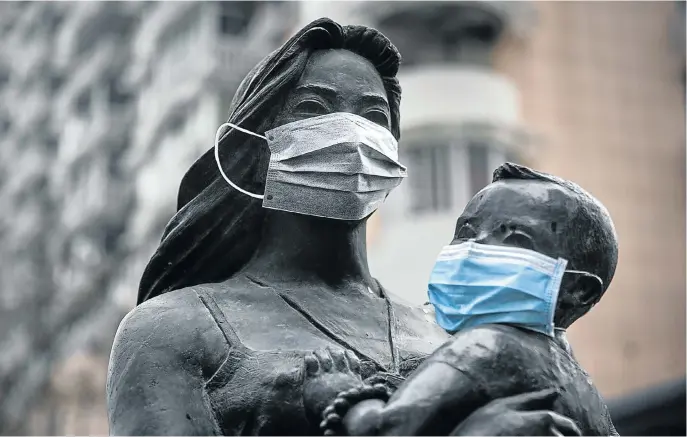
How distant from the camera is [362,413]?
4.09 m

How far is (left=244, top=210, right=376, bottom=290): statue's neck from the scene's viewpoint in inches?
197

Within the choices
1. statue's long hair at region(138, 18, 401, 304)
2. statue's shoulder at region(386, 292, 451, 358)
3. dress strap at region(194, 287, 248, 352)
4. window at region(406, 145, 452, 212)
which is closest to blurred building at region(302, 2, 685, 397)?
window at region(406, 145, 452, 212)

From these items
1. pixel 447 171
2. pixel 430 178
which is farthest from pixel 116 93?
pixel 447 171

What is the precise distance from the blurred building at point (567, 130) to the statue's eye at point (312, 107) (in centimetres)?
1862

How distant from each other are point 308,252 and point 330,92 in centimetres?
52

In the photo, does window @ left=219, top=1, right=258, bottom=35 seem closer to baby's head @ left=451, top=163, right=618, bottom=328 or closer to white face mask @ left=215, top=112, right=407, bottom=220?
white face mask @ left=215, top=112, right=407, bottom=220

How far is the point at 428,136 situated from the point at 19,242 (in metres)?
27.4

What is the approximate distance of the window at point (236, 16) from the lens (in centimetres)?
3344

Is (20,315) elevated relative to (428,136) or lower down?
lower down

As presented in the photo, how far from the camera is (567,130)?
86.3ft

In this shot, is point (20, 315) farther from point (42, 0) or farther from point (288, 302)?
point (288, 302)

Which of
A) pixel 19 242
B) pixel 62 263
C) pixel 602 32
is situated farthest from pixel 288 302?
pixel 19 242

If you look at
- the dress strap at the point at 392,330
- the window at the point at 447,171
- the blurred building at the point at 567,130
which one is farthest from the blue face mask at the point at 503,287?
the window at the point at 447,171

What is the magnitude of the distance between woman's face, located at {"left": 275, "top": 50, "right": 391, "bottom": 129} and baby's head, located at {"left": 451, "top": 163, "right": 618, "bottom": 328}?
820mm
